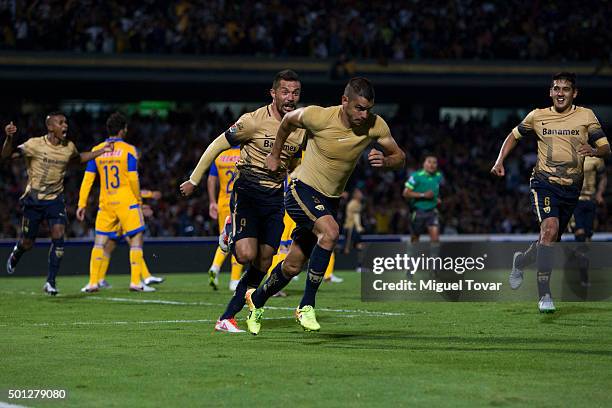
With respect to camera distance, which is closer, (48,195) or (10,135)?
(10,135)

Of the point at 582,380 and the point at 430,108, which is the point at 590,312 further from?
the point at 430,108

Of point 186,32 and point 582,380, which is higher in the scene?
point 186,32

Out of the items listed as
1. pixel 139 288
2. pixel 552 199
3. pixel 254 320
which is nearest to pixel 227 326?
pixel 254 320

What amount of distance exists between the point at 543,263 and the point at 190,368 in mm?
6103

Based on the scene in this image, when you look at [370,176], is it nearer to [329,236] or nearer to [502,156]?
[502,156]

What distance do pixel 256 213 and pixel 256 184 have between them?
28 cm

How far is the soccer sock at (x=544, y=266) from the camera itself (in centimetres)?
1302

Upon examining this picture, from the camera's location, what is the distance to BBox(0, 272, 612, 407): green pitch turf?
6.94 meters

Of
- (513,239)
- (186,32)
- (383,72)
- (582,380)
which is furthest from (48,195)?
(383,72)

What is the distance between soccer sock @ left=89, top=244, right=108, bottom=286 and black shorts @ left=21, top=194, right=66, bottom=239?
1219 millimetres

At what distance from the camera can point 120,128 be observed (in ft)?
57.2

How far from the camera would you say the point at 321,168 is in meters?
10.4

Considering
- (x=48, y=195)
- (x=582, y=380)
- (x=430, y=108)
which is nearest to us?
(x=582, y=380)

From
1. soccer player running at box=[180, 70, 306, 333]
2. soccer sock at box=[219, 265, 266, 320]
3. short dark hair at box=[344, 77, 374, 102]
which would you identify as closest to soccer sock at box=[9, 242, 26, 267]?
soccer player running at box=[180, 70, 306, 333]
